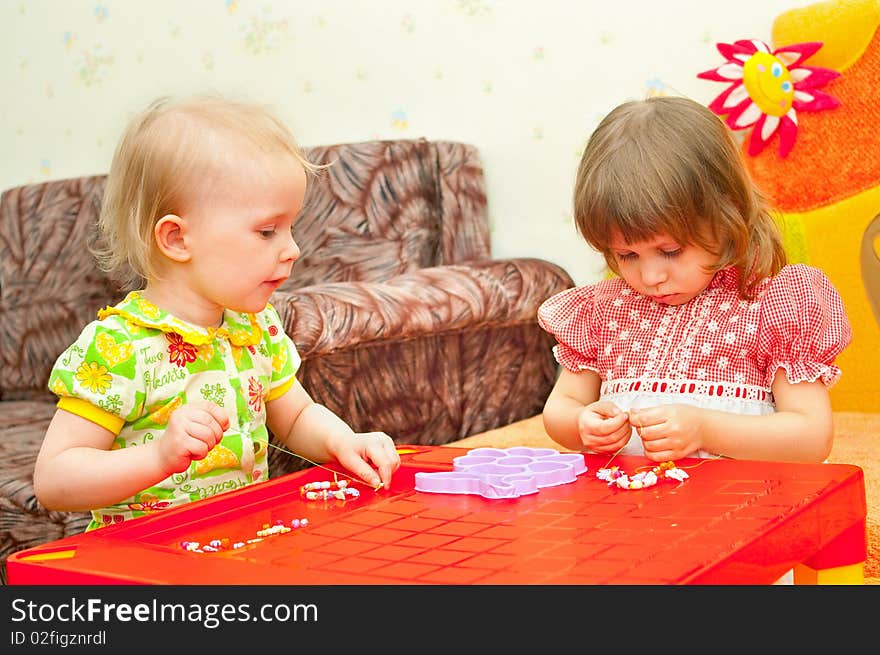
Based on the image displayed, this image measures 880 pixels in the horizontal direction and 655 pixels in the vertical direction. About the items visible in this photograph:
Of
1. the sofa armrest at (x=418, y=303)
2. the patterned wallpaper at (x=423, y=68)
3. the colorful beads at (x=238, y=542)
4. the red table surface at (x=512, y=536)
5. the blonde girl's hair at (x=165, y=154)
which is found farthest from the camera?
the patterned wallpaper at (x=423, y=68)

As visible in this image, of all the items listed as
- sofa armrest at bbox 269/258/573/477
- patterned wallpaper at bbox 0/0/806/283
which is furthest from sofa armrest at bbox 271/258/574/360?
patterned wallpaper at bbox 0/0/806/283

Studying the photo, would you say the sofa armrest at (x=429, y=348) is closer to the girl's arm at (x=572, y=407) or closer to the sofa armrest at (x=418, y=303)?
the sofa armrest at (x=418, y=303)

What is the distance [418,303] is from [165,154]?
0.76 metres

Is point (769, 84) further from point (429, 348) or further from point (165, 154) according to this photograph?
point (165, 154)

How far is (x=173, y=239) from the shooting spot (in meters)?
1.17

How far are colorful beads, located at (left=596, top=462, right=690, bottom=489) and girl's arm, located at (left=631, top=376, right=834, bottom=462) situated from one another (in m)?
0.12

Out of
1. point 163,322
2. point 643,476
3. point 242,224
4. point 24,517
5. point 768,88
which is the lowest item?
point 24,517

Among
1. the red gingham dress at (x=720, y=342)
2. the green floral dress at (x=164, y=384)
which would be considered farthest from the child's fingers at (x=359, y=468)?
the red gingham dress at (x=720, y=342)

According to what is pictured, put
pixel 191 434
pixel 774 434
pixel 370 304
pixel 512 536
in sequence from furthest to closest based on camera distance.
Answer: pixel 370 304 → pixel 774 434 → pixel 191 434 → pixel 512 536

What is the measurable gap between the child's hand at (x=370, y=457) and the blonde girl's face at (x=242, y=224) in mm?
195

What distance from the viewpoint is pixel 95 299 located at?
2.55m

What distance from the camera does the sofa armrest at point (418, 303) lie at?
1.60 meters

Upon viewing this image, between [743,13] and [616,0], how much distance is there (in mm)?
272

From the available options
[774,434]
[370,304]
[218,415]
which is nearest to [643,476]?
[774,434]
